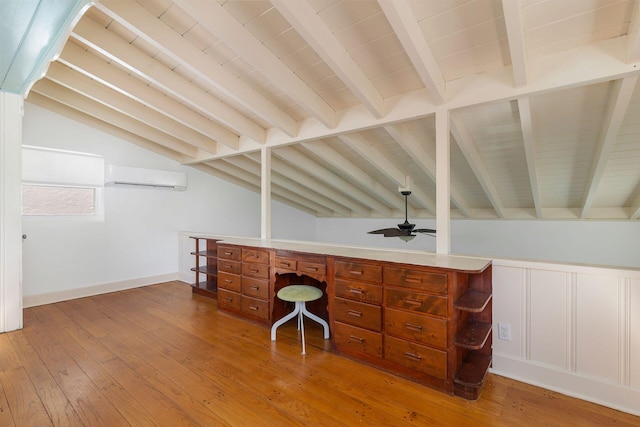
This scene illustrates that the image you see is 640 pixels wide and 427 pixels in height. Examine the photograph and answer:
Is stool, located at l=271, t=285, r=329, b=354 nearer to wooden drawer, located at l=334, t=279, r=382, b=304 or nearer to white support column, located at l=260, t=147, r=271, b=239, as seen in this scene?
wooden drawer, located at l=334, t=279, r=382, b=304

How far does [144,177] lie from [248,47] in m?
3.30

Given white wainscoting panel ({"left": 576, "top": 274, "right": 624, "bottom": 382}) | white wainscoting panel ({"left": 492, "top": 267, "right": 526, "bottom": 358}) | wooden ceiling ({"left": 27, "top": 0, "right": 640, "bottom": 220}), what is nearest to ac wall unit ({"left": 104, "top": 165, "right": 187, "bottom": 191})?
wooden ceiling ({"left": 27, "top": 0, "right": 640, "bottom": 220})

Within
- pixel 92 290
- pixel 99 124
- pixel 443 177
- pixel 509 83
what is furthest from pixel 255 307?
pixel 99 124

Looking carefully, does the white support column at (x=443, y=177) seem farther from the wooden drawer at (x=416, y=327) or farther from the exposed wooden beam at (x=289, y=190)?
the exposed wooden beam at (x=289, y=190)

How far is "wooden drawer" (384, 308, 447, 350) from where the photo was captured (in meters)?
1.93

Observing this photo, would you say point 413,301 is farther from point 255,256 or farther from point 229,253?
point 229,253

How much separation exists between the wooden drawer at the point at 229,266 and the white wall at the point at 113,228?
2035 mm

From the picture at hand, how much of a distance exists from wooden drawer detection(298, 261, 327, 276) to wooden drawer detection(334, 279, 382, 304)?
17 centimetres

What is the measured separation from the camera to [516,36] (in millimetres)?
1717

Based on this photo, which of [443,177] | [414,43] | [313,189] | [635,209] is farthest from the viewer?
[313,189]

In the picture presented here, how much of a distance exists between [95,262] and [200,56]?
11.3ft

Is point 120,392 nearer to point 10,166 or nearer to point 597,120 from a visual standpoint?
point 10,166

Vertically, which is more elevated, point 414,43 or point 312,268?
point 414,43

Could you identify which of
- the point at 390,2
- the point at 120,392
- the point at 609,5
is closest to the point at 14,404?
the point at 120,392
